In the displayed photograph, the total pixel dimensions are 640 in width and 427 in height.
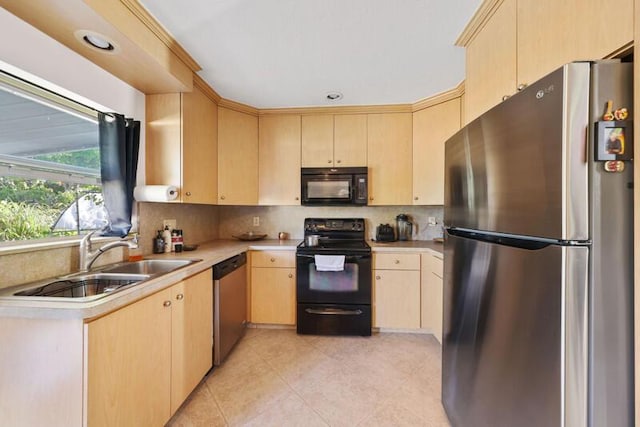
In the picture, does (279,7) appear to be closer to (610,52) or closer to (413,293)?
(610,52)

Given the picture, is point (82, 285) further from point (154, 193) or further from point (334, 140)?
point (334, 140)

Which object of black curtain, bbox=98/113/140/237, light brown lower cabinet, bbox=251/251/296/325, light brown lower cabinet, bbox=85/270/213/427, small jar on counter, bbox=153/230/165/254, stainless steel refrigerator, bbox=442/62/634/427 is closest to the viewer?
stainless steel refrigerator, bbox=442/62/634/427

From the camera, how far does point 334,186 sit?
269 centimetres

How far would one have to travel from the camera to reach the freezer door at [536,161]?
669mm

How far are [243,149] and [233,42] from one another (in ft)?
3.78

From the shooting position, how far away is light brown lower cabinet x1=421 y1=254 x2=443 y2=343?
84.3 inches

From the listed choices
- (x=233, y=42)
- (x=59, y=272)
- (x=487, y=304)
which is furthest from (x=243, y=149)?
(x=487, y=304)

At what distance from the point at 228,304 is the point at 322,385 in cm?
93

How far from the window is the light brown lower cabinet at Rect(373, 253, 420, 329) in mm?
2268

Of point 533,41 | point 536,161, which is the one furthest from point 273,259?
point 533,41

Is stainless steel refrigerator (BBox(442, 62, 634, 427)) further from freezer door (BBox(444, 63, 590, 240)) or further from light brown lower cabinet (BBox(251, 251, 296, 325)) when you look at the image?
light brown lower cabinet (BBox(251, 251, 296, 325))

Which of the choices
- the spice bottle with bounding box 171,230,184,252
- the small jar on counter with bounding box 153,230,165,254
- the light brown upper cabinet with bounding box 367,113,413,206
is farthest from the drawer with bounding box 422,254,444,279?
the small jar on counter with bounding box 153,230,165,254

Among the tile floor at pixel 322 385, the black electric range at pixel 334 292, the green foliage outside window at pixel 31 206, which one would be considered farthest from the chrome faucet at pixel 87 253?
the black electric range at pixel 334 292

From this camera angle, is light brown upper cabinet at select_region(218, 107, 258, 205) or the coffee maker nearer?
light brown upper cabinet at select_region(218, 107, 258, 205)
